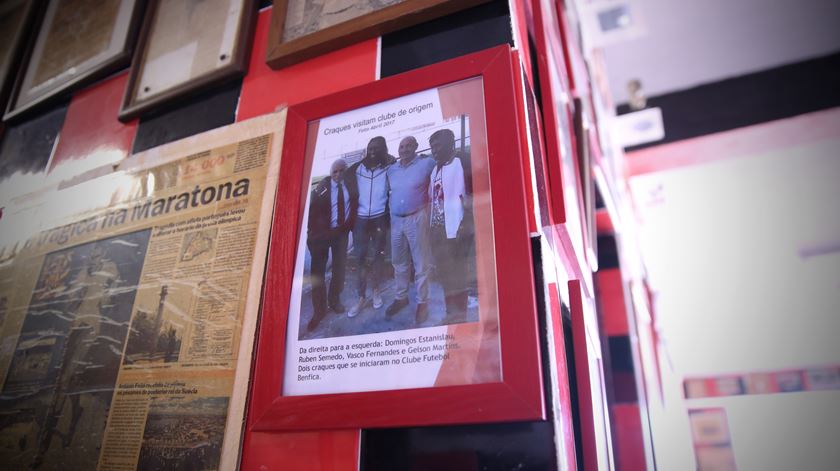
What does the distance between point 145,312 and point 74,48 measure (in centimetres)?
105

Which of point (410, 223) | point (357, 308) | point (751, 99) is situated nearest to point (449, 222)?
point (410, 223)

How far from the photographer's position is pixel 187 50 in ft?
4.33

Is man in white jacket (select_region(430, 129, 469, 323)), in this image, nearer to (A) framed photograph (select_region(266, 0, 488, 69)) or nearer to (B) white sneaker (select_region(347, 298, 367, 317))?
(B) white sneaker (select_region(347, 298, 367, 317))

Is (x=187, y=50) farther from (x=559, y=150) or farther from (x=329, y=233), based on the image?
(x=559, y=150)

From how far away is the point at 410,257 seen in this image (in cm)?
79

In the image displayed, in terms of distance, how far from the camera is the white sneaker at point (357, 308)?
2.62 ft

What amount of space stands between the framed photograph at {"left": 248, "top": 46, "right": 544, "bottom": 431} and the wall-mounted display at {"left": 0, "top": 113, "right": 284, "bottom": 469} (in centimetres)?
9

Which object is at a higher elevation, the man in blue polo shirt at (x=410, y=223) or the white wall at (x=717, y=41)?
the white wall at (x=717, y=41)

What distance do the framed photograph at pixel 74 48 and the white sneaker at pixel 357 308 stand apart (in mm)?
1103

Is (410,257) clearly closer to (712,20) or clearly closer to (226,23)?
(226,23)

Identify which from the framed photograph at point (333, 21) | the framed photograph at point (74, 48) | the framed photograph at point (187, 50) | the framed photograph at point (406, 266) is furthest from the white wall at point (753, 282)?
the framed photograph at point (74, 48)

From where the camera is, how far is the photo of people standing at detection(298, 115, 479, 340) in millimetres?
757

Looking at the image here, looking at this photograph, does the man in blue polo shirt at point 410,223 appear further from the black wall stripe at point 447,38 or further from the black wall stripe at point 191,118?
the black wall stripe at point 191,118

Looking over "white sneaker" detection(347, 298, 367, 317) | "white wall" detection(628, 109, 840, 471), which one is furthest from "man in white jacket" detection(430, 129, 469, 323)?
"white wall" detection(628, 109, 840, 471)
